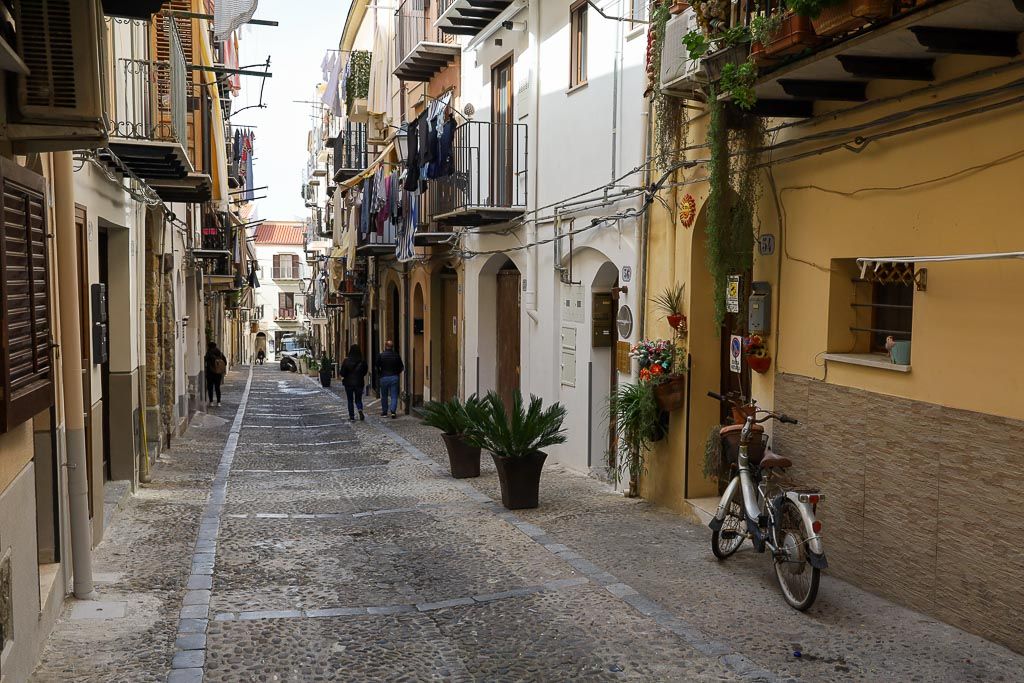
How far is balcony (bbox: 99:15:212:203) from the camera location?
947 centimetres

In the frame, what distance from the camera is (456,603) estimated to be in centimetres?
682

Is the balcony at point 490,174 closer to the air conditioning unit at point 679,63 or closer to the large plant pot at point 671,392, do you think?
the large plant pot at point 671,392

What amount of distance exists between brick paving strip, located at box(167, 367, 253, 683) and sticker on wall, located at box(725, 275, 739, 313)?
4.81 metres

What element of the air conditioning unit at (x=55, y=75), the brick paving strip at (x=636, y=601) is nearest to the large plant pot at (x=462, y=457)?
the brick paving strip at (x=636, y=601)

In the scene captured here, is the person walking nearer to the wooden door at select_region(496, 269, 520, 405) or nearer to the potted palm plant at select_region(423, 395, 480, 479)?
the wooden door at select_region(496, 269, 520, 405)

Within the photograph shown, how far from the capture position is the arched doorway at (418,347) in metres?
22.7

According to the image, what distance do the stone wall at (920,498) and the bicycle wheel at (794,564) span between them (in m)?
0.59

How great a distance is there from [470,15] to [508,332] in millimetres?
5290

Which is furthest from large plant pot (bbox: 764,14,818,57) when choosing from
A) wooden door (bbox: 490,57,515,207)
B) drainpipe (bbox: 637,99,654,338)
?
wooden door (bbox: 490,57,515,207)

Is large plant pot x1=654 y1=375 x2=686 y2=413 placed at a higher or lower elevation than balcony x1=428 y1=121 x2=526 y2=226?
lower

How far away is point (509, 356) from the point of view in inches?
661

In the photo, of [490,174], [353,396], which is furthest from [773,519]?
[353,396]

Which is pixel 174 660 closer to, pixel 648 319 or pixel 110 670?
pixel 110 670

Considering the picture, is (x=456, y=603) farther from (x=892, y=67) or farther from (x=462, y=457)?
(x=462, y=457)
